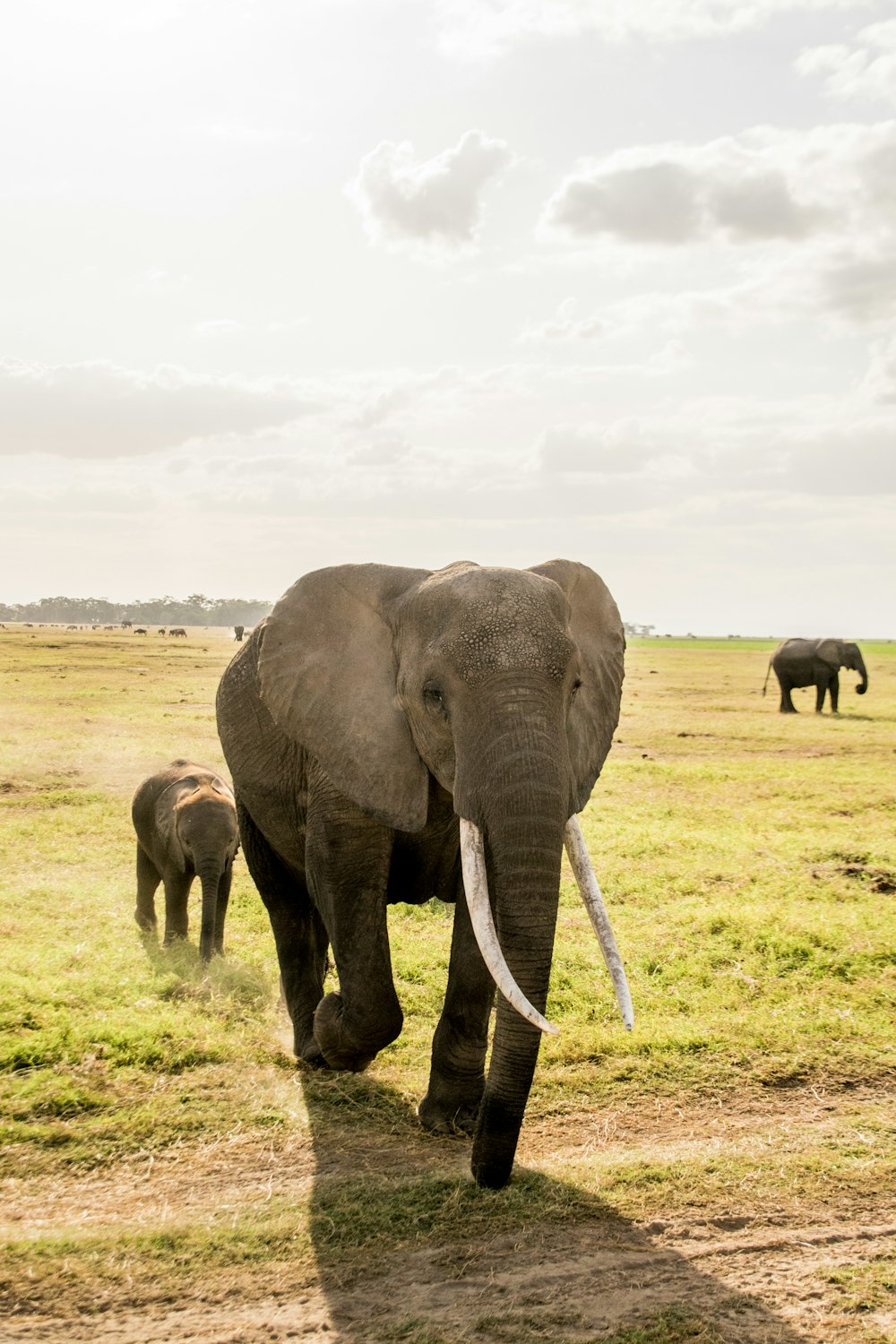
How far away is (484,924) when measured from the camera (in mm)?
4781

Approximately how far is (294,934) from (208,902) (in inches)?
70.8

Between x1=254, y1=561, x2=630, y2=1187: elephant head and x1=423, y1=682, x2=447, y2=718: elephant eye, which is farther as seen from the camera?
x1=423, y1=682, x2=447, y2=718: elephant eye

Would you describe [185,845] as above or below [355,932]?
below

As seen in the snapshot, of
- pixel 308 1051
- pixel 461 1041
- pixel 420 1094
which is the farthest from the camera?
pixel 308 1051

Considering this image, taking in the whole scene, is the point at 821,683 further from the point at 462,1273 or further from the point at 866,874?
the point at 462,1273

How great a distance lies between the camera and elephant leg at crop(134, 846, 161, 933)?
11.0 metres

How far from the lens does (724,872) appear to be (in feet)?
40.1

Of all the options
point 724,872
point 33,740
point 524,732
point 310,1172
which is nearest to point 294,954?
point 310,1172

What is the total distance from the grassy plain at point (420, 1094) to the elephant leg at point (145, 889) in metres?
0.24

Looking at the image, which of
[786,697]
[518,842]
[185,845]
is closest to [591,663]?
[518,842]

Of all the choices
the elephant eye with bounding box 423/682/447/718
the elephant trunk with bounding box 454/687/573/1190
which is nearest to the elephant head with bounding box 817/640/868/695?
the elephant eye with bounding box 423/682/447/718

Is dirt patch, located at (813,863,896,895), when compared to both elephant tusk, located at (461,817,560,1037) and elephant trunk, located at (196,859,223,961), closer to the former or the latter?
elephant trunk, located at (196,859,223,961)

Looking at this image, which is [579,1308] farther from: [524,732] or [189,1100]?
[189,1100]

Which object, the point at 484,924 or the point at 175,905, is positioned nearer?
the point at 484,924
